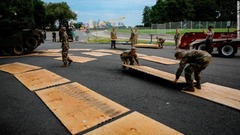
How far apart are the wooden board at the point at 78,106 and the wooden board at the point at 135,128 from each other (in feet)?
1.00

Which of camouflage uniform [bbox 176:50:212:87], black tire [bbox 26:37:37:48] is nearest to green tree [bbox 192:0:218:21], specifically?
black tire [bbox 26:37:37:48]

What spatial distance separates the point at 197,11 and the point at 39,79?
86.4 metres

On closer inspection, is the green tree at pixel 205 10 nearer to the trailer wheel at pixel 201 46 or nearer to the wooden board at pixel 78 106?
the trailer wheel at pixel 201 46

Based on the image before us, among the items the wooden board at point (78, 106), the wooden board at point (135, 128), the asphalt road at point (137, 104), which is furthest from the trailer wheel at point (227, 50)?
the wooden board at point (135, 128)

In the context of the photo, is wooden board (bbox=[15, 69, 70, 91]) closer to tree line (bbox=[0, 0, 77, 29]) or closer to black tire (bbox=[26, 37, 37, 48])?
black tire (bbox=[26, 37, 37, 48])

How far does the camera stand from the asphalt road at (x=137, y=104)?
4.45 meters

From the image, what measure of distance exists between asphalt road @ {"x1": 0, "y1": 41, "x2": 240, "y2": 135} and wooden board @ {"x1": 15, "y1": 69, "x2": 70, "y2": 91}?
0.86 ft

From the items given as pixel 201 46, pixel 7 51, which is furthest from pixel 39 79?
pixel 201 46

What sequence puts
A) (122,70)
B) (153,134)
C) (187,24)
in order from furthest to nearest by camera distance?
(187,24) < (122,70) < (153,134)

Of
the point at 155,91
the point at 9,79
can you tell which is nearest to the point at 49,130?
the point at 155,91

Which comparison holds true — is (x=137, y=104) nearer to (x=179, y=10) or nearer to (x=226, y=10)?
(x=179, y=10)

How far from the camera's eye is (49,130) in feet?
14.3

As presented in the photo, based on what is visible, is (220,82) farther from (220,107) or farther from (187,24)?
(187,24)

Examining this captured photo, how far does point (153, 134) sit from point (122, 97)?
2.23 metres
